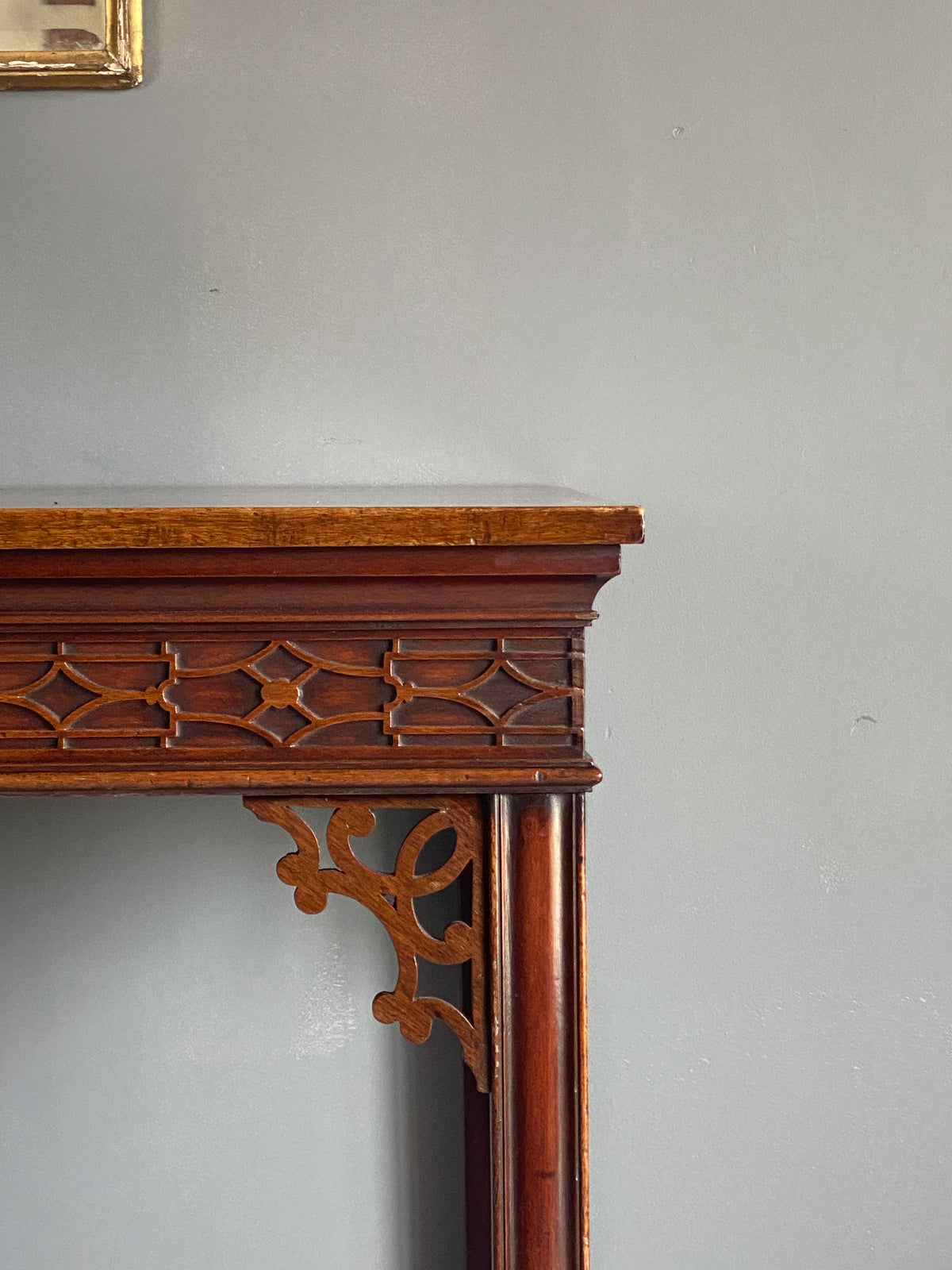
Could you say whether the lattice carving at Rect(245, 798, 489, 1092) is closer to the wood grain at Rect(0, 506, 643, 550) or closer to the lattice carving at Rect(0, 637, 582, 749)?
the lattice carving at Rect(0, 637, 582, 749)

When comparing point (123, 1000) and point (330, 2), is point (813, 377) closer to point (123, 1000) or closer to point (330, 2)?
point (330, 2)

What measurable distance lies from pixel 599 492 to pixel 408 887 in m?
0.54

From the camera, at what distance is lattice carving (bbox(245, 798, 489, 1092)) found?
2.62ft

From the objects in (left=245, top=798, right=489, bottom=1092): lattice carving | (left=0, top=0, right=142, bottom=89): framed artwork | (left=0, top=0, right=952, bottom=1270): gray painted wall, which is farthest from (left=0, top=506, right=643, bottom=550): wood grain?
(left=0, top=0, right=142, bottom=89): framed artwork

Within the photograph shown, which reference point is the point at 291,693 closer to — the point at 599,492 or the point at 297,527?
the point at 297,527

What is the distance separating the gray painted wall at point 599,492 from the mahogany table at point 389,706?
405 mm

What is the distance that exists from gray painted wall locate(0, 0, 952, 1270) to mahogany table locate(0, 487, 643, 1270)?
0.40 meters

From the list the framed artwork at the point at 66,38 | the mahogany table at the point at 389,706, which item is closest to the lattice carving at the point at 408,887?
the mahogany table at the point at 389,706

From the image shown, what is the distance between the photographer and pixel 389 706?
779 millimetres

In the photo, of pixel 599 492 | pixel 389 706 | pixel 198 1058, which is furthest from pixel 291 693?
pixel 198 1058

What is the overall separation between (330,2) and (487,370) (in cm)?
42

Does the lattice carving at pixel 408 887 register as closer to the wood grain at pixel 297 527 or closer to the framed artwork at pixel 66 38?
the wood grain at pixel 297 527

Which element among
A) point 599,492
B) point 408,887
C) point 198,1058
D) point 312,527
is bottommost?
point 198,1058

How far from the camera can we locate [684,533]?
1.19 metres
